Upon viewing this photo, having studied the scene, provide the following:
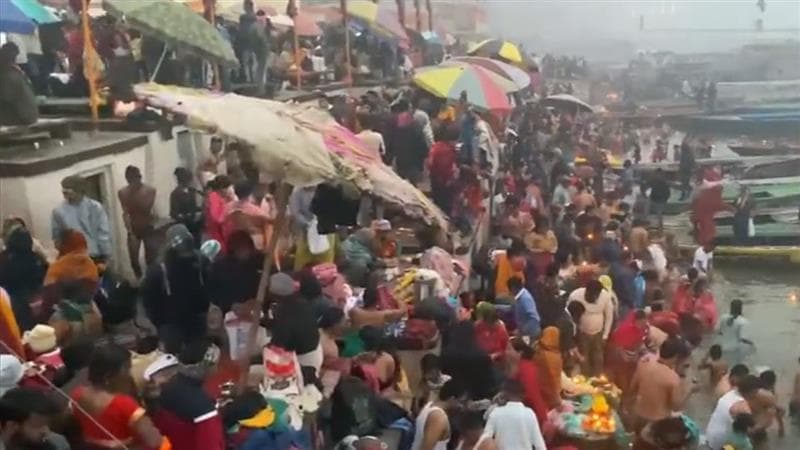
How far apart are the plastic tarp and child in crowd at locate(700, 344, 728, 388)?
5.19m

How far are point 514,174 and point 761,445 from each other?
25.6 ft

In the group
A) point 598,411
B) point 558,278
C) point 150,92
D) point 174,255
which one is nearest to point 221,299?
point 174,255

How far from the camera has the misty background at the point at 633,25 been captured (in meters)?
60.3

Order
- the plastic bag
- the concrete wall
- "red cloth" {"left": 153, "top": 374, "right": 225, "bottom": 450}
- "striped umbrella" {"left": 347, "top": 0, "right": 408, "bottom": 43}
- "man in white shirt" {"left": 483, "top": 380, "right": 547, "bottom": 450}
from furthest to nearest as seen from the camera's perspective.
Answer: "striped umbrella" {"left": 347, "top": 0, "right": 408, "bottom": 43} < the concrete wall < the plastic bag < "man in white shirt" {"left": 483, "top": 380, "right": 547, "bottom": 450} < "red cloth" {"left": 153, "top": 374, "right": 225, "bottom": 450}

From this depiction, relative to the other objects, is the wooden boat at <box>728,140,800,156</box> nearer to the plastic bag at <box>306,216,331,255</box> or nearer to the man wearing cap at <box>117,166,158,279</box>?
the plastic bag at <box>306,216,331,255</box>

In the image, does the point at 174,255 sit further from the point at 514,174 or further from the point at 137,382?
the point at 514,174

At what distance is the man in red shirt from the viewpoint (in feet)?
36.5

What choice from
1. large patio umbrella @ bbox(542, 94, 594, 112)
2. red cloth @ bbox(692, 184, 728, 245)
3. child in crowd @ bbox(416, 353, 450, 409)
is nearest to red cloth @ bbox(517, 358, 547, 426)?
child in crowd @ bbox(416, 353, 450, 409)

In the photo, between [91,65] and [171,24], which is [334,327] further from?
[91,65]

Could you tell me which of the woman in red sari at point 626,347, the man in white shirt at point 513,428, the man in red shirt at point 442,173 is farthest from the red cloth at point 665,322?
the man in white shirt at point 513,428

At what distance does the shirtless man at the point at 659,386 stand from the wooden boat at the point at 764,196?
13.9 metres

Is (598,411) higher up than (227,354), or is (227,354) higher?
(227,354)

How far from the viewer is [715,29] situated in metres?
94.5

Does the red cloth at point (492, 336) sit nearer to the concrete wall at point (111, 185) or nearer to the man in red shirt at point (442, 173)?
the concrete wall at point (111, 185)
